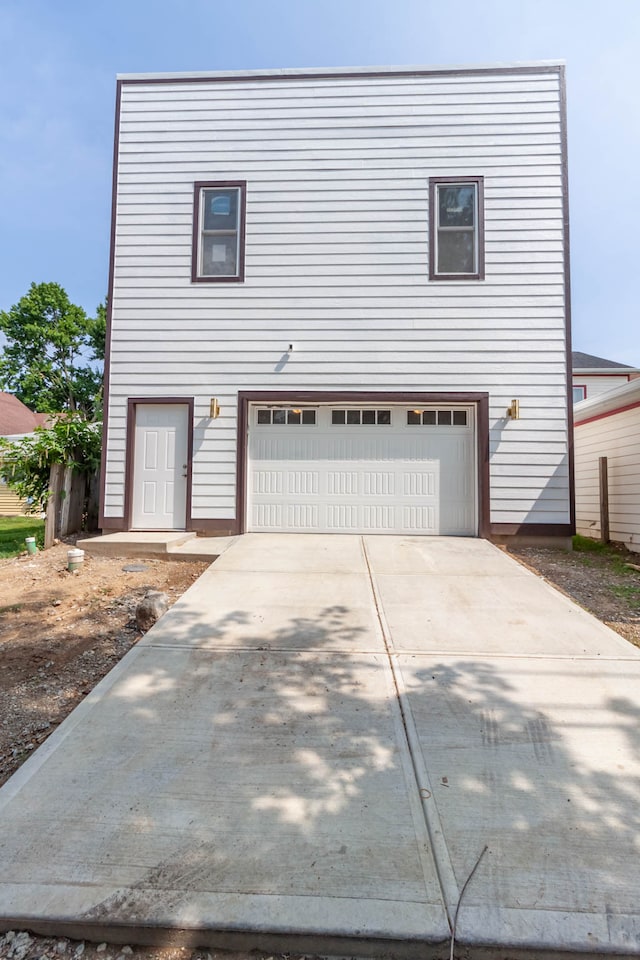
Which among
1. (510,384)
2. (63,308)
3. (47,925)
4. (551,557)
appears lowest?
(47,925)

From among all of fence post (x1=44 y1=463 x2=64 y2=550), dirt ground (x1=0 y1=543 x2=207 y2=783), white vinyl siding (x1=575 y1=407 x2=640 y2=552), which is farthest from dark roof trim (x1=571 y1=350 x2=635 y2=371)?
dirt ground (x1=0 y1=543 x2=207 y2=783)

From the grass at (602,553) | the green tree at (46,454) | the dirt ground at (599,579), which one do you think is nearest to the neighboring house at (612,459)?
the grass at (602,553)

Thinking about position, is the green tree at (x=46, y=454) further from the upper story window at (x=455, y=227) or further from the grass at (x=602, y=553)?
the grass at (x=602, y=553)

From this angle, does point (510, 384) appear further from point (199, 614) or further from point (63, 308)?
point (63, 308)

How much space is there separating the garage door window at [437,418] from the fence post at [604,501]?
252 cm

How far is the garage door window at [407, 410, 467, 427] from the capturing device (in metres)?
6.80

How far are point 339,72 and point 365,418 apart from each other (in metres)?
5.22

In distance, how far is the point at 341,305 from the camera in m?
6.78

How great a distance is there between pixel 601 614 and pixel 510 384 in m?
3.79

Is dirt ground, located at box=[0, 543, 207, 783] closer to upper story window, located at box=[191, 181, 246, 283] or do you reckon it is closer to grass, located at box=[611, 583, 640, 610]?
grass, located at box=[611, 583, 640, 610]

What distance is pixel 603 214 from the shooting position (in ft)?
42.0

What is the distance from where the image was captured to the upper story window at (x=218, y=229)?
690 centimetres

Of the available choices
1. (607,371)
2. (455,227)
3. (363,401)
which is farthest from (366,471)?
(607,371)

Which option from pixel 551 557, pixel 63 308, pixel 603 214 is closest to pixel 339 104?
pixel 551 557
